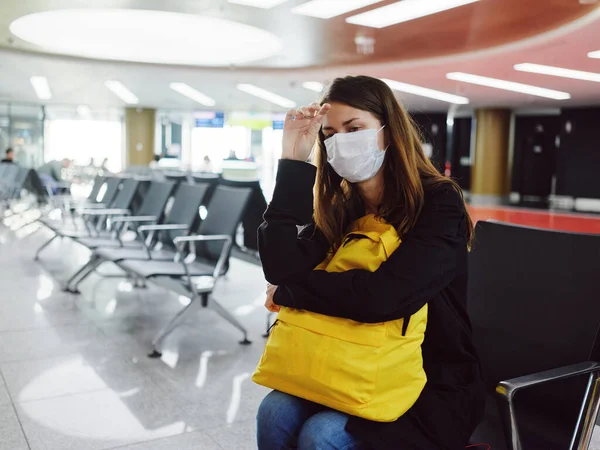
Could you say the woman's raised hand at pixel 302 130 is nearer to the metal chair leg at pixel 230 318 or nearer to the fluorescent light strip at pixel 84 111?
the metal chair leg at pixel 230 318

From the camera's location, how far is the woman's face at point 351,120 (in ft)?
4.91

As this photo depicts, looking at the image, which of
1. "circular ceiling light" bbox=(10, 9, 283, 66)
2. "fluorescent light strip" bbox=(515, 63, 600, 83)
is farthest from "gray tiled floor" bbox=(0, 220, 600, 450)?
"fluorescent light strip" bbox=(515, 63, 600, 83)

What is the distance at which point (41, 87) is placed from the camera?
1747 cm

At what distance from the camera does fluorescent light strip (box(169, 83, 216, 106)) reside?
16.3 meters

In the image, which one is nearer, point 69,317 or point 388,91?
point 388,91

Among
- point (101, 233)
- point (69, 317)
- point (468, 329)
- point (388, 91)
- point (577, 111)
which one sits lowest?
point (69, 317)

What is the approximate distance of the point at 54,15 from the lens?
9.79 meters

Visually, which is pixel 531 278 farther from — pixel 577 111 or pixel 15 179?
pixel 577 111

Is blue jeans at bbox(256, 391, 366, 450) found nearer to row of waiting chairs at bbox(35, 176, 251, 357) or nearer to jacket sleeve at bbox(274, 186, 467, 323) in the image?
jacket sleeve at bbox(274, 186, 467, 323)

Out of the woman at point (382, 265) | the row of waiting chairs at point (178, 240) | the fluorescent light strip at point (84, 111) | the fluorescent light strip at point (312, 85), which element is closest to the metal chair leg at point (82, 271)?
the row of waiting chairs at point (178, 240)

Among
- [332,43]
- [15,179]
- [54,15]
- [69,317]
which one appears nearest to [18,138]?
[15,179]

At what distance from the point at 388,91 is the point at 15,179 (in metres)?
12.6

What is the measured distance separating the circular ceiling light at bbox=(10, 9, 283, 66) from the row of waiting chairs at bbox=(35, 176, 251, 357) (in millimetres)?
4946

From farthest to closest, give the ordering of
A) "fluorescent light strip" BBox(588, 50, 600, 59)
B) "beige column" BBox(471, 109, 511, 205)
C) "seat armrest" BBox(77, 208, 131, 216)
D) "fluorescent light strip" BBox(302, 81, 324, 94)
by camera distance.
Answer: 1. "beige column" BBox(471, 109, 511, 205)
2. "fluorescent light strip" BBox(302, 81, 324, 94)
3. "fluorescent light strip" BBox(588, 50, 600, 59)
4. "seat armrest" BBox(77, 208, 131, 216)
